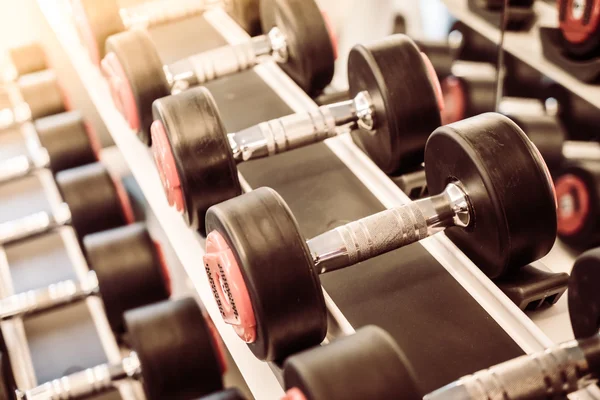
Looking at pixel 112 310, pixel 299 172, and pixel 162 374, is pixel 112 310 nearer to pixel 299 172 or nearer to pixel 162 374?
pixel 162 374

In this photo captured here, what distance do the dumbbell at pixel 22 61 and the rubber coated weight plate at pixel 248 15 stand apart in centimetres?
67

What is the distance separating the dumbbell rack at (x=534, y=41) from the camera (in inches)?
54.9

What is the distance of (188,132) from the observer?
0.92 metres

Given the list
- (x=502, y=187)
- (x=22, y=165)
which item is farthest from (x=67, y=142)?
(x=502, y=187)

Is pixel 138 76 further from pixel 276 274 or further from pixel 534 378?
pixel 534 378

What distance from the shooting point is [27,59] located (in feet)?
6.04

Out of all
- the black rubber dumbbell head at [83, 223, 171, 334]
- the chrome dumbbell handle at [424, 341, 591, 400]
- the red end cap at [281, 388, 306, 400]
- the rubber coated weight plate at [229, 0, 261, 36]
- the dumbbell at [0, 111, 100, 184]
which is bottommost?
the black rubber dumbbell head at [83, 223, 171, 334]

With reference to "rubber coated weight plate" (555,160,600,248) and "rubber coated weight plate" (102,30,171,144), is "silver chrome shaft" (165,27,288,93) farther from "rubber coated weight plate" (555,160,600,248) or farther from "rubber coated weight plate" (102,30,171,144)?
"rubber coated weight plate" (555,160,600,248)

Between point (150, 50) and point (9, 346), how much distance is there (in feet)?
2.27

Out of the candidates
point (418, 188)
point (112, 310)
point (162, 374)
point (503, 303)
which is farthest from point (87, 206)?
point (503, 303)

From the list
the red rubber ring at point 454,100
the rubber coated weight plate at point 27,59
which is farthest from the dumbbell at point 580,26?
the rubber coated weight plate at point 27,59

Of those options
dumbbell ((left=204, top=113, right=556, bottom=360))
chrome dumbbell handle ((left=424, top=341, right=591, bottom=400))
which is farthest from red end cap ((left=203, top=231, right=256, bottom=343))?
chrome dumbbell handle ((left=424, top=341, right=591, bottom=400))

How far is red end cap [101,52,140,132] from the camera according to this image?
1.18 meters

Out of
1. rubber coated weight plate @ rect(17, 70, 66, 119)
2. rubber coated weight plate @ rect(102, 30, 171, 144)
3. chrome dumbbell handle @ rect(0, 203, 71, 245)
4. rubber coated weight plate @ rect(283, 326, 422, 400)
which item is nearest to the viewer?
rubber coated weight plate @ rect(283, 326, 422, 400)
